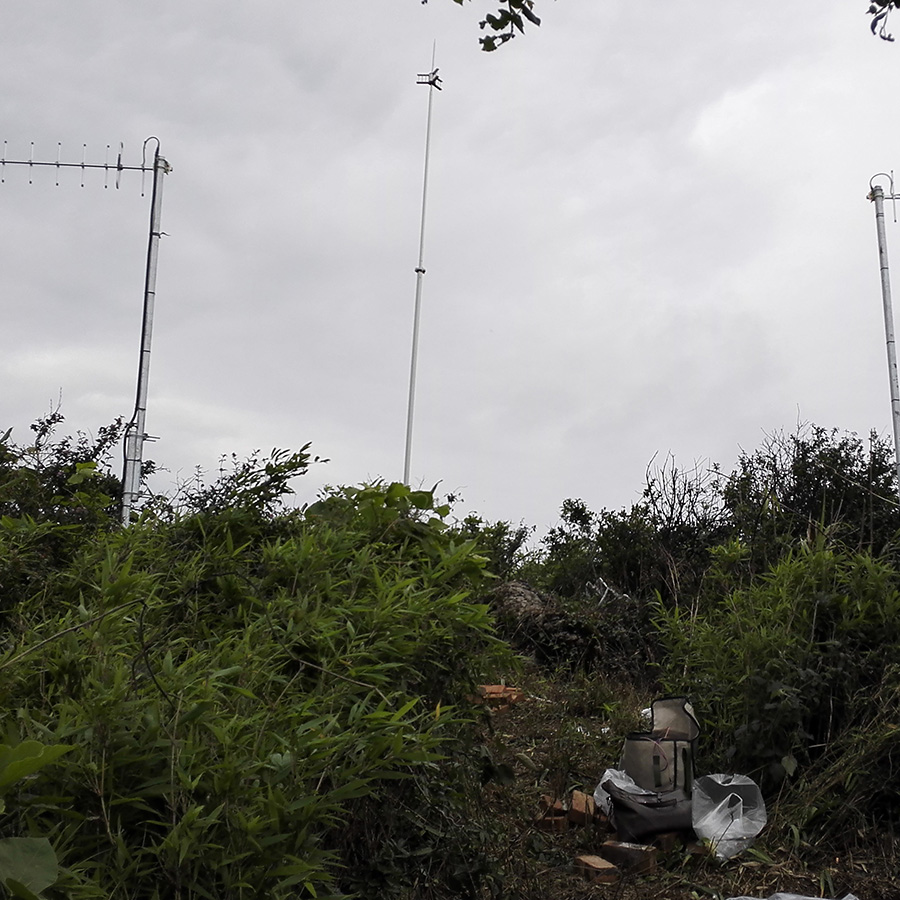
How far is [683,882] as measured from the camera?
3928 millimetres

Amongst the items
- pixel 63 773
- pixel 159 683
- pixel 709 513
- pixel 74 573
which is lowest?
pixel 63 773

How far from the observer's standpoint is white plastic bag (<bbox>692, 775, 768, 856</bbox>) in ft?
13.8

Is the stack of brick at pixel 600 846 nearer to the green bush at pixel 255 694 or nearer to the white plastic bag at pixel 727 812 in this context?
the white plastic bag at pixel 727 812

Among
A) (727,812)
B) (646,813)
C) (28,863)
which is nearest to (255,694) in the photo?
(28,863)

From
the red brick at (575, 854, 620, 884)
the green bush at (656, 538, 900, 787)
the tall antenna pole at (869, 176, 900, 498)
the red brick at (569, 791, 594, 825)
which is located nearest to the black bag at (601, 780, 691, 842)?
the red brick at (569, 791, 594, 825)

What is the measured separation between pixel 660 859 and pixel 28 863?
11.2 feet

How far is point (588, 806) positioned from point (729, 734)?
822 mm

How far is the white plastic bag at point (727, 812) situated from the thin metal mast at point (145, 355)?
4.93m

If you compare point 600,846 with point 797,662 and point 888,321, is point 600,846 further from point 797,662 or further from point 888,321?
point 888,321

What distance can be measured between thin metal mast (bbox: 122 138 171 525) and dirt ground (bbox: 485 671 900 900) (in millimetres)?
4254

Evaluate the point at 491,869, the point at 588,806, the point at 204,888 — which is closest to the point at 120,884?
the point at 204,888

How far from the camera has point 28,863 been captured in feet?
4.35

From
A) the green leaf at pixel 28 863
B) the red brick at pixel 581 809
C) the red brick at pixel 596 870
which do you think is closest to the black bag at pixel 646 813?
the red brick at pixel 581 809

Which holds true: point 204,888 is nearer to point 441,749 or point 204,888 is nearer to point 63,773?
point 63,773
